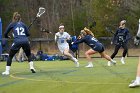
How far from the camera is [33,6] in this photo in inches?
2159

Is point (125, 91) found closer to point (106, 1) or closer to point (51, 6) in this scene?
point (106, 1)

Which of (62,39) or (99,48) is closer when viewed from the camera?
(99,48)

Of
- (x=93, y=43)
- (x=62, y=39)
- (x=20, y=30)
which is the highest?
(x=20, y=30)

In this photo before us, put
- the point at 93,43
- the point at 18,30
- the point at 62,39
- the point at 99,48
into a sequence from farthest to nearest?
the point at 62,39 → the point at 93,43 → the point at 99,48 → the point at 18,30

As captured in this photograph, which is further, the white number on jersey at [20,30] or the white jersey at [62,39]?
the white jersey at [62,39]

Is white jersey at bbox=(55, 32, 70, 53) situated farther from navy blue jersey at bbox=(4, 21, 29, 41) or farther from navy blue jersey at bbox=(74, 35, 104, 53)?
navy blue jersey at bbox=(4, 21, 29, 41)

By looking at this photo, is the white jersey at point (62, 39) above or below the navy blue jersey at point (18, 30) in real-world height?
below

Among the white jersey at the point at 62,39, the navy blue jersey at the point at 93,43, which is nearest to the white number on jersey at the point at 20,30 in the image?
the navy blue jersey at the point at 93,43

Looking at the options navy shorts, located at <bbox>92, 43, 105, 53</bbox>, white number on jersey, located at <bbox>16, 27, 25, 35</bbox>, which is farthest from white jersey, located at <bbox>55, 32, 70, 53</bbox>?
white number on jersey, located at <bbox>16, 27, 25, 35</bbox>

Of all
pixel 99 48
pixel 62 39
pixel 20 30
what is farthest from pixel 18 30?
pixel 62 39

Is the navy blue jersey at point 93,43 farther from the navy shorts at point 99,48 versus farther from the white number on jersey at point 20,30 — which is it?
the white number on jersey at point 20,30

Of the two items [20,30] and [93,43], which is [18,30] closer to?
[20,30]

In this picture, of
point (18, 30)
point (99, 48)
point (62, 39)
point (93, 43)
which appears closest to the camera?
point (18, 30)

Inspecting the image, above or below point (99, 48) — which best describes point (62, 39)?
above
